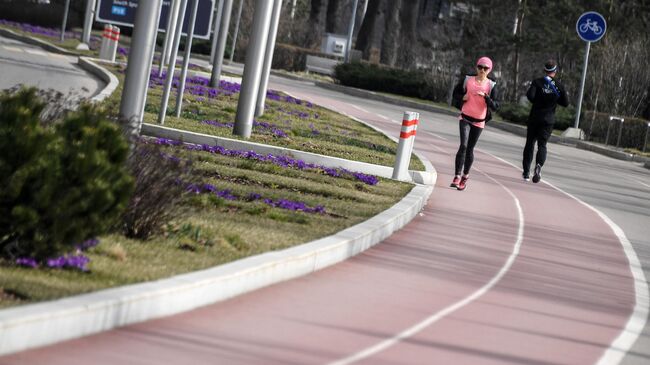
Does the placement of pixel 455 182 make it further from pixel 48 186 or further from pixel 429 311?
pixel 48 186

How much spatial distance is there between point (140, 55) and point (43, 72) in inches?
908

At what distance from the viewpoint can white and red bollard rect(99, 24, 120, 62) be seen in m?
49.2

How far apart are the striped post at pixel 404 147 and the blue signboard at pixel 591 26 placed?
83.1ft

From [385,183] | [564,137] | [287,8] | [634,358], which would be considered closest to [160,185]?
[634,358]

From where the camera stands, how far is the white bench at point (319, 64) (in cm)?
7062

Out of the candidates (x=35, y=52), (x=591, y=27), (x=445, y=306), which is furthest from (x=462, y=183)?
(x=35, y=52)

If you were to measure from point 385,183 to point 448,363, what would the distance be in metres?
11.5

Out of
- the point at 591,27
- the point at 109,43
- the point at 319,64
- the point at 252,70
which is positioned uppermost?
the point at 591,27

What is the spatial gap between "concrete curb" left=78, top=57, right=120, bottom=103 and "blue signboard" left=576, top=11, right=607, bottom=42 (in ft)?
49.6

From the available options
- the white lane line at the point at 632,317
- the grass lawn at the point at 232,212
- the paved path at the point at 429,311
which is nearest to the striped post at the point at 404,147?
the grass lawn at the point at 232,212

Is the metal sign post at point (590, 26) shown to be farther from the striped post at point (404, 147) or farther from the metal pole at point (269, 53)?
the striped post at point (404, 147)

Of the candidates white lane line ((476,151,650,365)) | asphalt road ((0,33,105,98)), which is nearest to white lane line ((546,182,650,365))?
white lane line ((476,151,650,365))

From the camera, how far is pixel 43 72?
36.3m

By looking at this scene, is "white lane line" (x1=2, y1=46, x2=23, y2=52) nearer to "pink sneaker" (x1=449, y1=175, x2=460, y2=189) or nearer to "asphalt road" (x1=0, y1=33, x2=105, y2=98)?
"asphalt road" (x1=0, y1=33, x2=105, y2=98)
